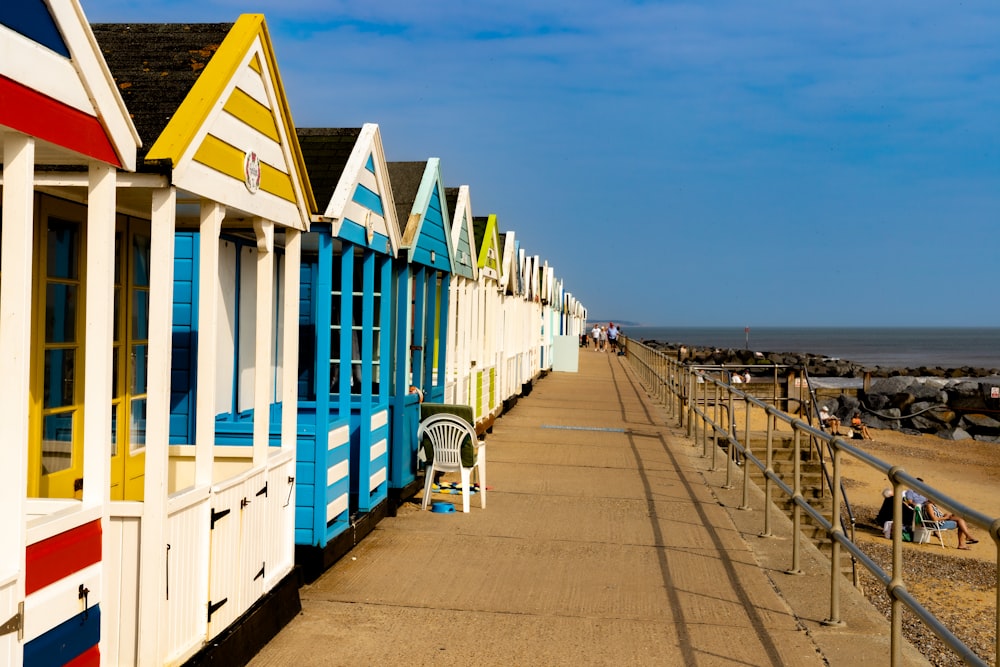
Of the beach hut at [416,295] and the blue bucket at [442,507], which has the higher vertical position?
the beach hut at [416,295]

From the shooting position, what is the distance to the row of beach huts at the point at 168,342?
3076 millimetres

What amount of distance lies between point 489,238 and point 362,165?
29.1 feet

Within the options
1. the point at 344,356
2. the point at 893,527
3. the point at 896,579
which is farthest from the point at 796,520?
the point at 344,356

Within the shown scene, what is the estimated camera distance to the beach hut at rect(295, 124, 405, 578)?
6492 mm

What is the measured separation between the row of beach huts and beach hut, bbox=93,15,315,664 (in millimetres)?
12

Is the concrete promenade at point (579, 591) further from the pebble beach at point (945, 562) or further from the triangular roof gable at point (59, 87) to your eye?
the triangular roof gable at point (59, 87)

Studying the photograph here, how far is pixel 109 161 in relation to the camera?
11.4ft

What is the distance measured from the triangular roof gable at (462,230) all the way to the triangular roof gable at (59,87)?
825cm

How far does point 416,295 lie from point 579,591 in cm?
416

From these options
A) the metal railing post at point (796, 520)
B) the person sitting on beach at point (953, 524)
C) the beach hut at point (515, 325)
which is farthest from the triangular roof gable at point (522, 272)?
the metal railing post at point (796, 520)

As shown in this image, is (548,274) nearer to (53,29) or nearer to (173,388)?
(173,388)

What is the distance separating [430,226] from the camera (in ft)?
32.3

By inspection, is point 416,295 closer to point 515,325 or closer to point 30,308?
point 30,308


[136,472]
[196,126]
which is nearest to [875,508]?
[136,472]
